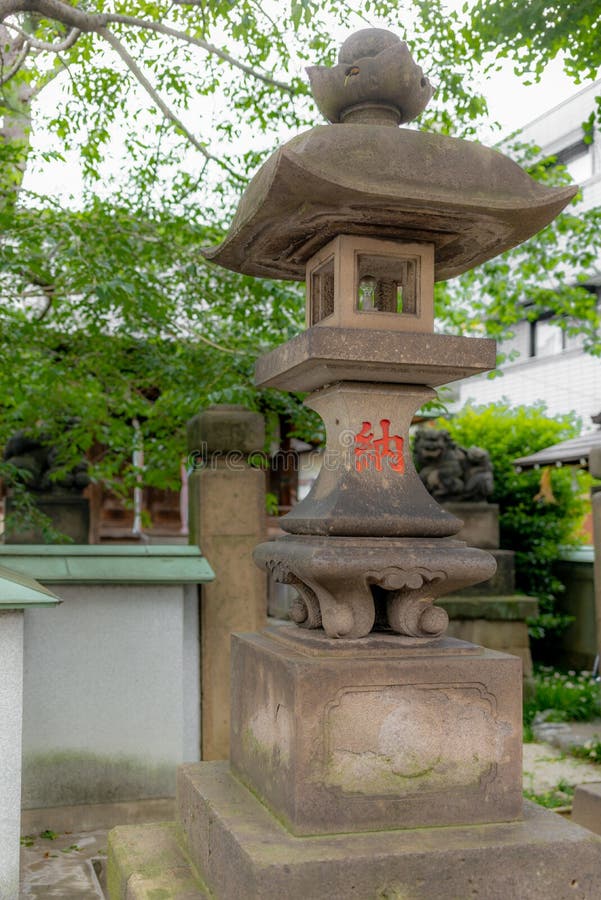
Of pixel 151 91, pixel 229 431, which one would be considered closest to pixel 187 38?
pixel 151 91

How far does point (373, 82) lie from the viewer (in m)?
3.49

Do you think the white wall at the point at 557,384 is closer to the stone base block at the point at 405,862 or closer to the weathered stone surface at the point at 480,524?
the weathered stone surface at the point at 480,524

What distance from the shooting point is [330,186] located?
3121mm

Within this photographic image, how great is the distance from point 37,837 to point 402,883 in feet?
10.4

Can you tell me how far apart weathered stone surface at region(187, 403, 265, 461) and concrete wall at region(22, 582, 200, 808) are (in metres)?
1.02

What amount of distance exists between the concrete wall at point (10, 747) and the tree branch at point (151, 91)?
3.99m

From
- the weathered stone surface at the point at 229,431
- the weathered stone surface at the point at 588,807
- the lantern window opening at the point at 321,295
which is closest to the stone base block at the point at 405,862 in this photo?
the weathered stone surface at the point at 588,807

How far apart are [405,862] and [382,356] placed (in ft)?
5.92

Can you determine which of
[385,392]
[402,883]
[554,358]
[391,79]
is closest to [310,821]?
[402,883]

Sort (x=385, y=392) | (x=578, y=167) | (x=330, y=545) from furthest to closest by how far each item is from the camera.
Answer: (x=578, y=167)
(x=385, y=392)
(x=330, y=545)

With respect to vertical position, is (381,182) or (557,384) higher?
(557,384)

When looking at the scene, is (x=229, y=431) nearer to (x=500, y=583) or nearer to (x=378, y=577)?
(x=378, y=577)

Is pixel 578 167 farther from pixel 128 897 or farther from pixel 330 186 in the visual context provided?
pixel 128 897

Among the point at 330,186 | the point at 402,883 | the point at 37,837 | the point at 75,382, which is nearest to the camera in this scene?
the point at 402,883
